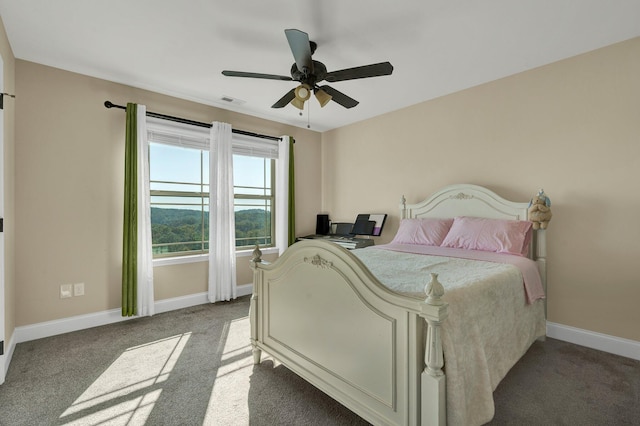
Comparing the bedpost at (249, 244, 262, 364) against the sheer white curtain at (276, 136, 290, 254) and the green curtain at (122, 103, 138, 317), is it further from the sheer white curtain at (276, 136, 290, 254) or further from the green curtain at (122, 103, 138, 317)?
the sheer white curtain at (276, 136, 290, 254)

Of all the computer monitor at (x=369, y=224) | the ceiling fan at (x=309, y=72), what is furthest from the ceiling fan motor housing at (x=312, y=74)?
the computer monitor at (x=369, y=224)

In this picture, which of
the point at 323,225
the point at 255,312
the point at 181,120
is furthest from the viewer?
the point at 323,225

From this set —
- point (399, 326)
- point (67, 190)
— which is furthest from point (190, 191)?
point (399, 326)

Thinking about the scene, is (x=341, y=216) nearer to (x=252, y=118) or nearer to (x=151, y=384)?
(x=252, y=118)

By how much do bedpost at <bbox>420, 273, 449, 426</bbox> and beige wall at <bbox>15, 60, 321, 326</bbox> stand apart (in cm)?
313

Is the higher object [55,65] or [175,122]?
[55,65]

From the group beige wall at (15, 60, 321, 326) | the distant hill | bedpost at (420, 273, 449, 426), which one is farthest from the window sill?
bedpost at (420, 273, 449, 426)

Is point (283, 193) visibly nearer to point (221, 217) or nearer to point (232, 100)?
point (221, 217)

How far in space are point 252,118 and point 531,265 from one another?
3.66m

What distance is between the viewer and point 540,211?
8.51 ft

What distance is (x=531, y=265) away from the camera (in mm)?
2406

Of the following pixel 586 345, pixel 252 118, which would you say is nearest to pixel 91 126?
pixel 252 118

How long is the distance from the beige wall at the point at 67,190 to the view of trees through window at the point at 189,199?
1.34ft

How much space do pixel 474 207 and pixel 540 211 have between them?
0.64 m
